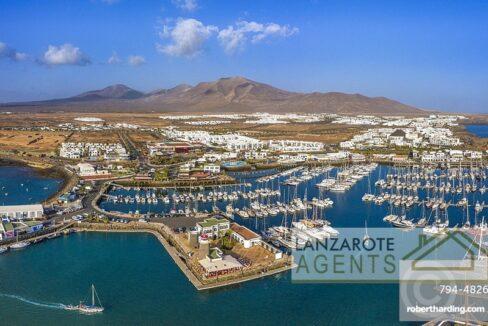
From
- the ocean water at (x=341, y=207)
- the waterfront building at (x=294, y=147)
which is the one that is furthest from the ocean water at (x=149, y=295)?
the waterfront building at (x=294, y=147)

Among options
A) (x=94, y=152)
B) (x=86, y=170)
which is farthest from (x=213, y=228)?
(x=94, y=152)

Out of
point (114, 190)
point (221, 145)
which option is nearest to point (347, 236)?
point (114, 190)

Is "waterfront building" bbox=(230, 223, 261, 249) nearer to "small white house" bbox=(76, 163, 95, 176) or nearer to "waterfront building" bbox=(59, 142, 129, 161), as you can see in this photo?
"small white house" bbox=(76, 163, 95, 176)

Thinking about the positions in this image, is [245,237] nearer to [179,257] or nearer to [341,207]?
[179,257]

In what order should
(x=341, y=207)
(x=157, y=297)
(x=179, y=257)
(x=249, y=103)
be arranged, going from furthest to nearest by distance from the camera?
(x=249, y=103), (x=341, y=207), (x=179, y=257), (x=157, y=297)

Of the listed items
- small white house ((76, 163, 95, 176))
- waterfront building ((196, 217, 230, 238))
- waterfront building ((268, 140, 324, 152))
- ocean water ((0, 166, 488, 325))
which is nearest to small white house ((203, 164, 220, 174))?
small white house ((76, 163, 95, 176))
